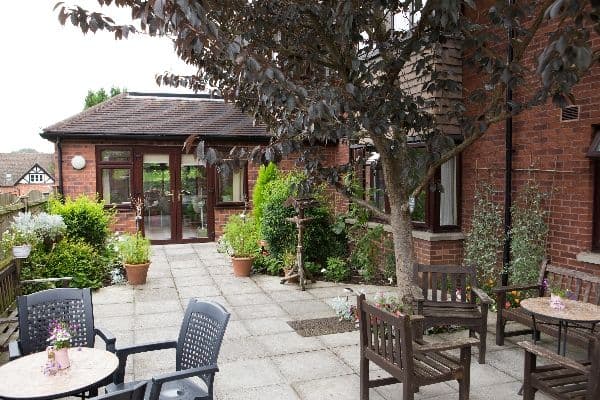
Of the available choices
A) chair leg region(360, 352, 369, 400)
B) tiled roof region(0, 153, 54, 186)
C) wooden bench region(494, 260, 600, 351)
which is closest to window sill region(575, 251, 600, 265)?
wooden bench region(494, 260, 600, 351)

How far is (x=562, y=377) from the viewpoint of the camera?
141 inches

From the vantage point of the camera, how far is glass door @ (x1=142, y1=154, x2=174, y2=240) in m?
12.1

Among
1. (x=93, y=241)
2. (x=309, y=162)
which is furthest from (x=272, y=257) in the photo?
(x=309, y=162)

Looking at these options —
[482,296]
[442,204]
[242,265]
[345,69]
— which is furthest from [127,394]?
[242,265]

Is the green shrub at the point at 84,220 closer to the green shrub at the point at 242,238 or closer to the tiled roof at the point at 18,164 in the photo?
the green shrub at the point at 242,238

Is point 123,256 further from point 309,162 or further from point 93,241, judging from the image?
point 309,162

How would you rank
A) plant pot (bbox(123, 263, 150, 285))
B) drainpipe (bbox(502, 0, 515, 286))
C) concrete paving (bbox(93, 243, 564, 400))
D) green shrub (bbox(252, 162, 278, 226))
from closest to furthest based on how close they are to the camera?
concrete paving (bbox(93, 243, 564, 400)) → drainpipe (bbox(502, 0, 515, 286)) → plant pot (bbox(123, 263, 150, 285)) → green shrub (bbox(252, 162, 278, 226))

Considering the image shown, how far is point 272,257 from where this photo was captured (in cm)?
909

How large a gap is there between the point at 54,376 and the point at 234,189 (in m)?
9.95

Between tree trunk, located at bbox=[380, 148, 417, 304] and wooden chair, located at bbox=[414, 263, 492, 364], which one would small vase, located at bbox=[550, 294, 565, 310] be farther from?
tree trunk, located at bbox=[380, 148, 417, 304]

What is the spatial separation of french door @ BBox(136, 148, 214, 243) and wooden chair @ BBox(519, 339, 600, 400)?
31.3 ft

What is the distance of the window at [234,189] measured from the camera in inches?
500

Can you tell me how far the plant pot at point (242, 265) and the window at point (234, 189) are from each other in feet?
12.8

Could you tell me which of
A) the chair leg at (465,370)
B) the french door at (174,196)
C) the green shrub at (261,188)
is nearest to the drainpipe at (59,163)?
the french door at (174,196)
